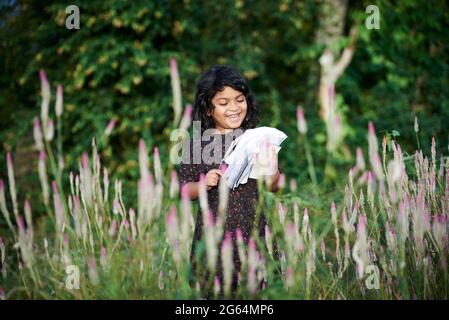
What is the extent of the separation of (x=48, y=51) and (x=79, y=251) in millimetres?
4623

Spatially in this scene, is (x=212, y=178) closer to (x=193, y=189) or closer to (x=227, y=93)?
(x=193, y=189)

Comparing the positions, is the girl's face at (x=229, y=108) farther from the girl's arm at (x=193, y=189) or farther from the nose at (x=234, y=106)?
the girl's arm at (x=193, y=189)

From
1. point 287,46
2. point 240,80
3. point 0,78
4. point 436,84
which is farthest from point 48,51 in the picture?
point 436,84

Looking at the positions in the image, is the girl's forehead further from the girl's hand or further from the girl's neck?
the girl's hand

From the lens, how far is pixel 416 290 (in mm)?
2098

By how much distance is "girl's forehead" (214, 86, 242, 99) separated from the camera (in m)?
2.48

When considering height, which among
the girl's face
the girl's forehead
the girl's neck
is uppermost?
the girl's forehead

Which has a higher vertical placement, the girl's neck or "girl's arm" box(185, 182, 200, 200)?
the girl's neck

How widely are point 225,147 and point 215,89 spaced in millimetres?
267

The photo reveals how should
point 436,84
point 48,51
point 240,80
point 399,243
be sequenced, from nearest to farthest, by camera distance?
point 399,243, point 240,80, point 48,51, point 436,84

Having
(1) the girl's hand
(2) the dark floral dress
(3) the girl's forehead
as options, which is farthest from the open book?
(3) the girl's forehead

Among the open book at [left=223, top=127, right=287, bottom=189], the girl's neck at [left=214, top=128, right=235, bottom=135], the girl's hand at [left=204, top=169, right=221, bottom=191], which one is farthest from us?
the girl's neck at [left=214, top=128, right=235, bottom=135]

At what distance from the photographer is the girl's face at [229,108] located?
7.99ft
